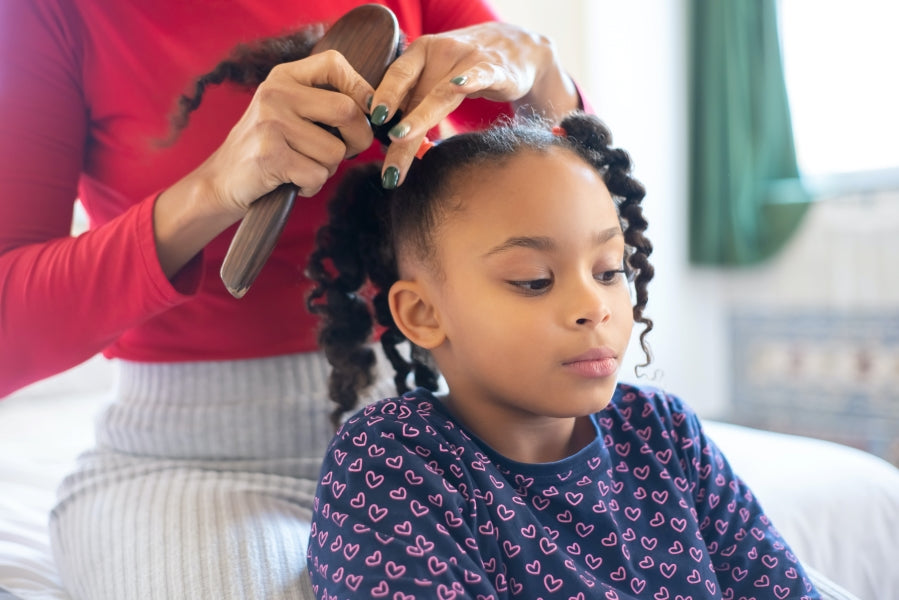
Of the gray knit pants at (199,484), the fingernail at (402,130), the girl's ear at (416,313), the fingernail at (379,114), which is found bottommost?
the gray knit pants at (199,484)

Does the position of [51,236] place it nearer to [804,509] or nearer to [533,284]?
[533,284]

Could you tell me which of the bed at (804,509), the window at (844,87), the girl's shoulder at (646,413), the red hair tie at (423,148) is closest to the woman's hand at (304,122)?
the red hair tie at (423,148)

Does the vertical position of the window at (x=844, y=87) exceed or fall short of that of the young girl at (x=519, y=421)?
it exceeds it

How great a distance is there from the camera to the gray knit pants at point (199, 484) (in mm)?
689

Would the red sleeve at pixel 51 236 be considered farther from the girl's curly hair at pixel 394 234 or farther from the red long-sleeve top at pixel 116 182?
the girl's curly hair at pixel 394 234

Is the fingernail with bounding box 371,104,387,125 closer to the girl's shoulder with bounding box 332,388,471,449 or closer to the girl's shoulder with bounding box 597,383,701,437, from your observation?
the girl's shoulder with bounding box 332,388,471,449

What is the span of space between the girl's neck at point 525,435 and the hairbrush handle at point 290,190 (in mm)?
233

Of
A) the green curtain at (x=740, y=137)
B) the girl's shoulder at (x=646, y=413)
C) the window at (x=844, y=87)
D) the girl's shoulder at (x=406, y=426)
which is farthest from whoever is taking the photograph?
the green curtain at (x=740, y=137)

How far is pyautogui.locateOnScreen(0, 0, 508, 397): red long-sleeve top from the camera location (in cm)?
75

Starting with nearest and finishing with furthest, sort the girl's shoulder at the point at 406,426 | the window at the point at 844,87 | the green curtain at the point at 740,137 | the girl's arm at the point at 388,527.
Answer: the girl's arm at the point at 388,527 → the girl's shoulder at the point at 406,426 → the window at the point at 844,87 → the green curtain at the point at 740,137

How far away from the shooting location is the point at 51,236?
2.73 feet

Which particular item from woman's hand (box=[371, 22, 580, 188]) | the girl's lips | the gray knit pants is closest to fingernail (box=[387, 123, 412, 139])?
woman's hand (box=[371, 22, 580, 188])

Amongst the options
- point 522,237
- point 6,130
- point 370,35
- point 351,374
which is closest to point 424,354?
point 351,374

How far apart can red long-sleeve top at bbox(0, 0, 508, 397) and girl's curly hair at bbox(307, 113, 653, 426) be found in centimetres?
6
